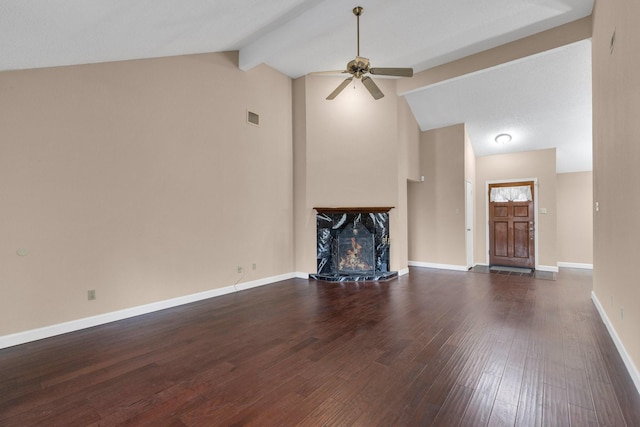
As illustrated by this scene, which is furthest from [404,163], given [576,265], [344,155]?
[576,265]

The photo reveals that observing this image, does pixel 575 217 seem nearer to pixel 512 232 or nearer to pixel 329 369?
pixel 512 232

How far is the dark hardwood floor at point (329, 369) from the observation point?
178 cm

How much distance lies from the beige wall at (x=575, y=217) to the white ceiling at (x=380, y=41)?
2.17 feet

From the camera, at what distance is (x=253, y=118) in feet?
16.4

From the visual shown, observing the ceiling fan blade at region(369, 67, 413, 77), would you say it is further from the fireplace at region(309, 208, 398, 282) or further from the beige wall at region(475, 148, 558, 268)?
the beige wall at region(475, 148, 558, 268)

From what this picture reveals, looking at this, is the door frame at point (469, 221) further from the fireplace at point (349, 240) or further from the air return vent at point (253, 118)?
the air return vent at point (253, 118)

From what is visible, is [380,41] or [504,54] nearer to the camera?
[380,41]

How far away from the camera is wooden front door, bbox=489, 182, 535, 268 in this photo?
6.82 meters

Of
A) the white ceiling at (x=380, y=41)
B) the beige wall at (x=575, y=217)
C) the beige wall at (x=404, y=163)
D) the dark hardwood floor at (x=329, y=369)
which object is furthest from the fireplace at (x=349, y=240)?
the beige wall at (x=575, y=217)

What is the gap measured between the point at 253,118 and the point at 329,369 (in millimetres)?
4012

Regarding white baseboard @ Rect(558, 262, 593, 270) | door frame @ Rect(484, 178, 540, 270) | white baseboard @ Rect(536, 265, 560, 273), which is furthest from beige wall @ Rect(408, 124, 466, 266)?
white baseboard @ Rect(558, 262, 593, 270)

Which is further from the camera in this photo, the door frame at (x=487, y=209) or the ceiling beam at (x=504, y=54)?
the door frame at (x=487, y=209)

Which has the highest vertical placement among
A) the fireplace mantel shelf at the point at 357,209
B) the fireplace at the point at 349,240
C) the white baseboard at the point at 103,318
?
the fireplace mantel shelf at the point at 357,209

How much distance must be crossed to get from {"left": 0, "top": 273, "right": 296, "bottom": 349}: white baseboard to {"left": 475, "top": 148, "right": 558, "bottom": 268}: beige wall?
18.8 ft
